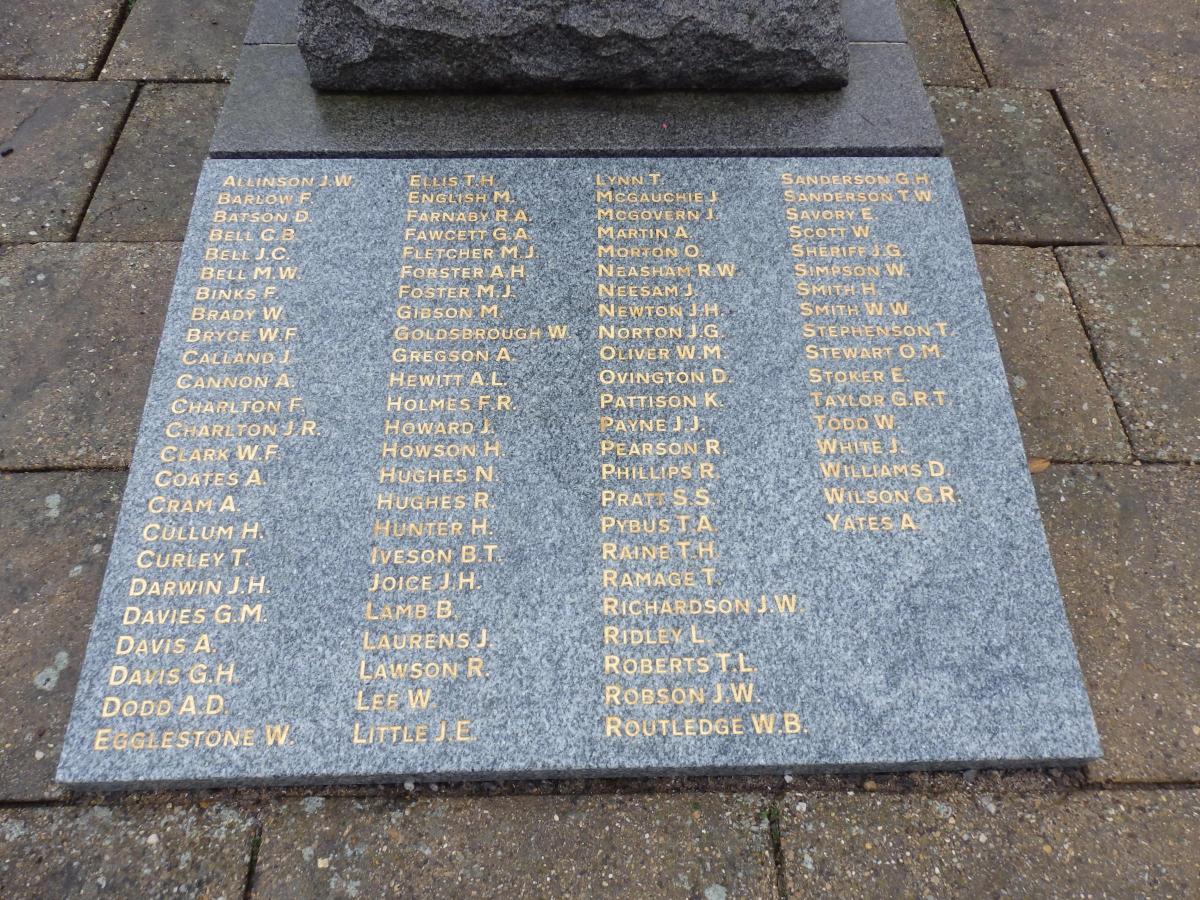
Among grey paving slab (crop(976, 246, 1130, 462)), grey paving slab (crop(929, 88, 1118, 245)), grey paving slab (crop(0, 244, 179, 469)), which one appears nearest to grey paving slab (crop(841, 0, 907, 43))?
Result: grey paving slab (crop(929, 88, 1118, 245))

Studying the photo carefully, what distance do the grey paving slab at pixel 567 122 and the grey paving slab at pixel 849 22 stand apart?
11.8 inches

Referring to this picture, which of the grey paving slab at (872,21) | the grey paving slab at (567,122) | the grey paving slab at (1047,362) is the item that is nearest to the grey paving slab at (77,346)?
the grey paving slab at (567,122)

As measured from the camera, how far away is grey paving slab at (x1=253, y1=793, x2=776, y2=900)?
2.54 metres

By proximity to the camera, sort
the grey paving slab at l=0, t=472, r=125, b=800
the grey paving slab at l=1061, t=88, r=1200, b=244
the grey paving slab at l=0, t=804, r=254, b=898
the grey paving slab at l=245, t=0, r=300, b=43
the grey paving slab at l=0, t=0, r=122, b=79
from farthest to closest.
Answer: the grey paving slab at l=0, t=0, r=122, b=79, the grey paving slab at l=1061, t=88, r=1200, b=244, the grey paving slab at l=245, t=0, r=300, b=43, the grey paving slab at l=0, t=472, r=125, b=800, the grey paving slab at l=0, t=804, r=254, b=898

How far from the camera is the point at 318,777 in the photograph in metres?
2.53

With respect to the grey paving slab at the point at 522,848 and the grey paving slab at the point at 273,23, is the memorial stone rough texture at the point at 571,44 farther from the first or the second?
the grey paving slab at the point at 522,848

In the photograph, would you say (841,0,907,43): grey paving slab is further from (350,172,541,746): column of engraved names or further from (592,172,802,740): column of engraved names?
(350,172,541,746): column of engraved names

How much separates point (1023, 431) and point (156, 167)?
446 centimetres

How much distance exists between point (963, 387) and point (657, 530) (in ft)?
4.39

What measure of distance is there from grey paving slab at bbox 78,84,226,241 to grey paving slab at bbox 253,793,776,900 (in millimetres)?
2949

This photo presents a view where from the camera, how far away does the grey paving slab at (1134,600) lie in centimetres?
278

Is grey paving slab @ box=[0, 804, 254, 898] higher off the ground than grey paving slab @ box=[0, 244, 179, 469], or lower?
lower

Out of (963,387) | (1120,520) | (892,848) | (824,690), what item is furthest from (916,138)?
(892,848)

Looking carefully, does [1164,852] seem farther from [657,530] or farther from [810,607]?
[657,530]
